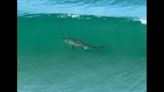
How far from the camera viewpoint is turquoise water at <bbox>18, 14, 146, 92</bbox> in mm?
4141

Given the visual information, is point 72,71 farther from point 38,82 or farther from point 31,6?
point 31,6

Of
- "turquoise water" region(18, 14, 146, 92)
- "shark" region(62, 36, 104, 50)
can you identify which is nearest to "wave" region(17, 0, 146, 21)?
"turquoise water" region(18, 14, 146, 92)

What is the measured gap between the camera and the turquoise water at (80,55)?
414 centimetres

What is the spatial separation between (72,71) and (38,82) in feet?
1.46

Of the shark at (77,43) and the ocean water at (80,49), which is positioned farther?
the shark at (77,43)

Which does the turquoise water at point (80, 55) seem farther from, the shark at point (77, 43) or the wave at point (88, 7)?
the wave at point (88, 7)

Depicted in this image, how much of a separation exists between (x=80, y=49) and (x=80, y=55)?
142mm

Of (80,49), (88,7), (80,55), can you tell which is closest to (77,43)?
(80,49)

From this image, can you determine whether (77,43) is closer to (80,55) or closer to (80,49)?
(80,49)

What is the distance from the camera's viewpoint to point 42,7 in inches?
168

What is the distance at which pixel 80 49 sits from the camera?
176 inches

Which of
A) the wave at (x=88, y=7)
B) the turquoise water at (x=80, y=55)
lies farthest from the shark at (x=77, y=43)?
the wave at (x=88, y=7)

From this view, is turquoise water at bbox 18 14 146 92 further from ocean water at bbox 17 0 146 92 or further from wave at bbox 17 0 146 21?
wave at bbox 17 0 146 21
